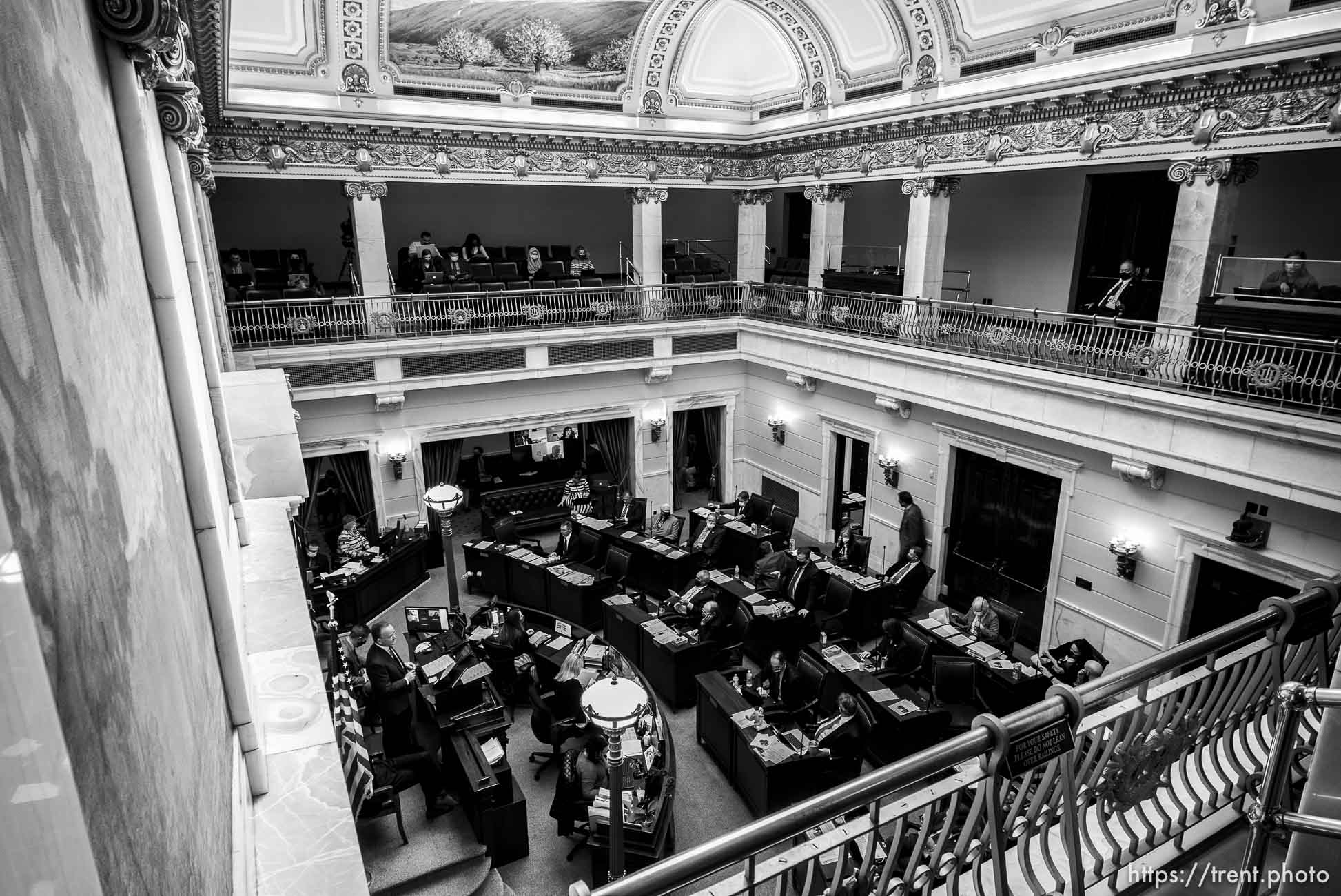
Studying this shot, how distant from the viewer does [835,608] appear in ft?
37.4

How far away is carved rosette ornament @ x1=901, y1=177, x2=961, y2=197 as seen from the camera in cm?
1254

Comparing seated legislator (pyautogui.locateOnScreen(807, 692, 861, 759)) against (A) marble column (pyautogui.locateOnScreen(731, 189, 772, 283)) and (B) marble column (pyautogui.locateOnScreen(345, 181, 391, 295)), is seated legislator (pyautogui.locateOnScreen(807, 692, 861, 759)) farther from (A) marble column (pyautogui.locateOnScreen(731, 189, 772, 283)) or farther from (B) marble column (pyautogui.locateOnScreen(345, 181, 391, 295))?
(A) marble column (pyautogui.locateOnScreen(731, 189, 772, 283))

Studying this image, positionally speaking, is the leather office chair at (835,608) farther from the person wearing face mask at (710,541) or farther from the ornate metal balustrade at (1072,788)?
the ornate metal balustrade at (1072,788)

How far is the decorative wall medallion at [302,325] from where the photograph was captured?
40.1 ft

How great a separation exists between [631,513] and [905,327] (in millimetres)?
5965

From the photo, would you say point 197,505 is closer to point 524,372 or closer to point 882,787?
point 882,787

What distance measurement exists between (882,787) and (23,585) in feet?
6.44

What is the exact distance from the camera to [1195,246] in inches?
364

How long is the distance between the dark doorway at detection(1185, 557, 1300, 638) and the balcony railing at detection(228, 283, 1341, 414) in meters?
2.36

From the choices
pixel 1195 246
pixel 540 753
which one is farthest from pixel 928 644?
pixel 1195 246

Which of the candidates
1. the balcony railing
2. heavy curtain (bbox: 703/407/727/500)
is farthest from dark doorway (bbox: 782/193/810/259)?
heavy curtain (bbox: 703/407/727/500)

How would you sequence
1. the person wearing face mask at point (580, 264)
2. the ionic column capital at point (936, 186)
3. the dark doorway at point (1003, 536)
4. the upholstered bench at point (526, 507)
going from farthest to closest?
the person wearing face mask at point (580, 264) < the upholstered bench at point (526, 507) < the ionic column capital at point (936, 186) < the dark doorway at point (1003, 536)

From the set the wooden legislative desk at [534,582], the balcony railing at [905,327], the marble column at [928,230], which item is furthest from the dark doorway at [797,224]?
the wooden legislative desk at [534,582]

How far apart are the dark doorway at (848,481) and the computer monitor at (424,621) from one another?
796 cm
